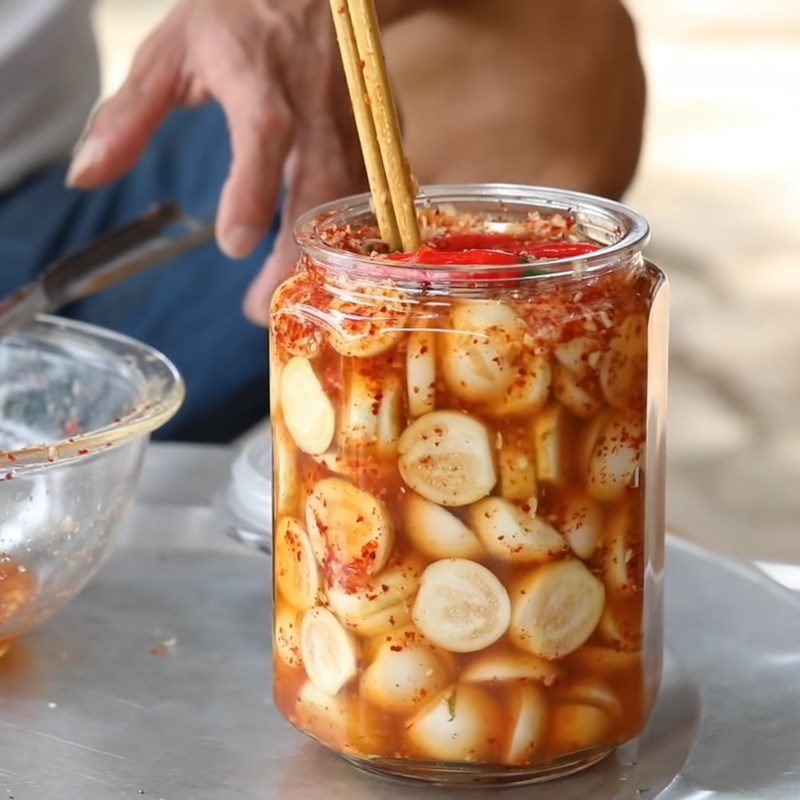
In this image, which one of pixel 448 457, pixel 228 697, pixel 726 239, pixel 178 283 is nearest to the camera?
pixel 448 457

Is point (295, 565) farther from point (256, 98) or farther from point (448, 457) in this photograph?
point (256, 98)

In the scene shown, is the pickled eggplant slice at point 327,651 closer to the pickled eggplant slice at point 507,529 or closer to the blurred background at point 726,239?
the pickled eggplant slice at point 507,529

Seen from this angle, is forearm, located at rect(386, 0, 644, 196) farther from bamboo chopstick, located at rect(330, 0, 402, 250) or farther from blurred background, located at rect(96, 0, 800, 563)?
bamboo chopstick, located at rect(330, 0, 402, 250)

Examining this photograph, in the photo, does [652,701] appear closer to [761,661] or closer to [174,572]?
[761,661]

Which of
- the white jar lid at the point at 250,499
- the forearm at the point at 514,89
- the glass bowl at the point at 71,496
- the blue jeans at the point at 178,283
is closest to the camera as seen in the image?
the glass bowl at the point at 71,496

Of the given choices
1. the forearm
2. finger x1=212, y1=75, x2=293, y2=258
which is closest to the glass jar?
finger x1=212, y1=75, x2=293, y2=258

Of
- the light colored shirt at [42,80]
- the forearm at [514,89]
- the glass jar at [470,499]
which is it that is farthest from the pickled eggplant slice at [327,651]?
the light colored shirt at [42,80]

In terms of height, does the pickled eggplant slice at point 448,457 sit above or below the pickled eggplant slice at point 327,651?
above

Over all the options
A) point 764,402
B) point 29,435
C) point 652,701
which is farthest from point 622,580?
point 764,402

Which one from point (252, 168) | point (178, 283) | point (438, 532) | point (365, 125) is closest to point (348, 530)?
point (438, 532)
